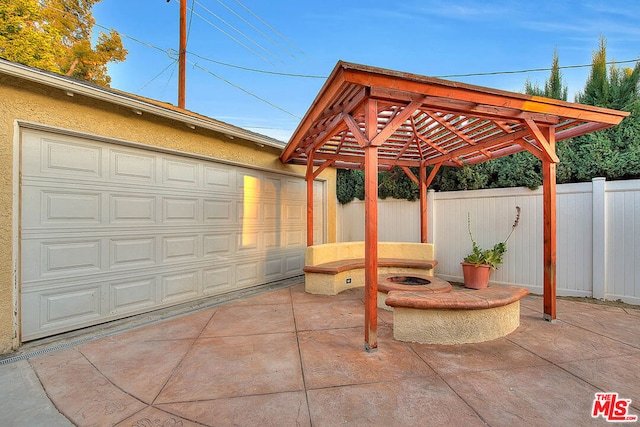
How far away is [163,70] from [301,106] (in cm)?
656

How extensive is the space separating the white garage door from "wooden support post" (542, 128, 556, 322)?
178 inches

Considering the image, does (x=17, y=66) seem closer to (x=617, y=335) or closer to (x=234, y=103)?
(x=617, y=335)

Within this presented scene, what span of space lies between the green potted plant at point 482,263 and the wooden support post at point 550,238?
169 cm

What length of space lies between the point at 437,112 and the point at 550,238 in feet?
7.11

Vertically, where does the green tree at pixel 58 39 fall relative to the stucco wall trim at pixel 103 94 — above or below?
above

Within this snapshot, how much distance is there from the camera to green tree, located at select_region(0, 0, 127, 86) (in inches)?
419

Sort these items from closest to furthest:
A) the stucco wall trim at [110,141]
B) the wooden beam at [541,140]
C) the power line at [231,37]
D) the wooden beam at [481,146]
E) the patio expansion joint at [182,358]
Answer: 1. the patio expansion joint at [182,358]
2. the stucco wall trim at [110,141]
3. the wooden beam at [541,140]
4. the wooden beam at [481,146]
5. the power line at [231,37]

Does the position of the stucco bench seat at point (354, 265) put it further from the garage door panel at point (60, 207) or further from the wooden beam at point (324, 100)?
the garage door panel at point (60, 207)

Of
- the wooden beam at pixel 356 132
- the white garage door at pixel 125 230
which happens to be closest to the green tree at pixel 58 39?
the white garage door at pixel 125 230

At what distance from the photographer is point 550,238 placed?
3.68 meters

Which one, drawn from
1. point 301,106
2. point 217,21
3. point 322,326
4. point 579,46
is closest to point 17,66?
point 322,326

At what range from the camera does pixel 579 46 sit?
22.5 feet

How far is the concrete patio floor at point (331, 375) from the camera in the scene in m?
1.95

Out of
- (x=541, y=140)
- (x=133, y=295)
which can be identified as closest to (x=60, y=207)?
(x=133, y=295)
